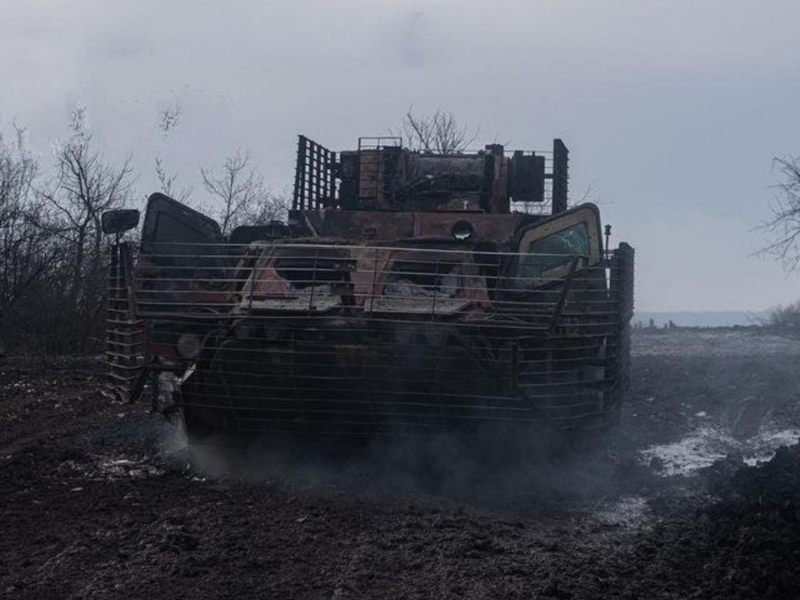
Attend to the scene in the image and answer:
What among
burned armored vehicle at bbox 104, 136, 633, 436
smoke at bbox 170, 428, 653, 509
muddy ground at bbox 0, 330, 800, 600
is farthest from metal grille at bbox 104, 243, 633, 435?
muddy ground at bbox 0, 330, 800, 600

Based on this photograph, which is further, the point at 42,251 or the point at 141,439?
the point at 42,251

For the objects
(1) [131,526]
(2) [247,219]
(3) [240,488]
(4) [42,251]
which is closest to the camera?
(1) [131,526]

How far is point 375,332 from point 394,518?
1.42 m

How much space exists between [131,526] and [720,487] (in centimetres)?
406

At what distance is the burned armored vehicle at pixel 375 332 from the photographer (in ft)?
24.0

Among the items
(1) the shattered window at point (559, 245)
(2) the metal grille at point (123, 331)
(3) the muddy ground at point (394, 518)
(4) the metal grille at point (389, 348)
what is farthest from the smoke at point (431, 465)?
(1) the shattered window at point (559, 245)

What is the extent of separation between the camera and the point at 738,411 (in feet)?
41.2

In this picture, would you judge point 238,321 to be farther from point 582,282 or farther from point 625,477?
point 625,477

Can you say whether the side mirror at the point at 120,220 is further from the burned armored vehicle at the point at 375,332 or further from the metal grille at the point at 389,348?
the metal grille at the point at 389,348

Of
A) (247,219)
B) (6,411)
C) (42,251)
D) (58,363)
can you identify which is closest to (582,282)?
(6,411)

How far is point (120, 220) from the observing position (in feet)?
28.4

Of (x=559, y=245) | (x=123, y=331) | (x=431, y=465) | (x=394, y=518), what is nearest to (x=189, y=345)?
(x=123, y=331)

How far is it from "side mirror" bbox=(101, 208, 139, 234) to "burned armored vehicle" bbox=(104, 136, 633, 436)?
0.06 feet

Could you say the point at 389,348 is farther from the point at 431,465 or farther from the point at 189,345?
the point at 189,345
